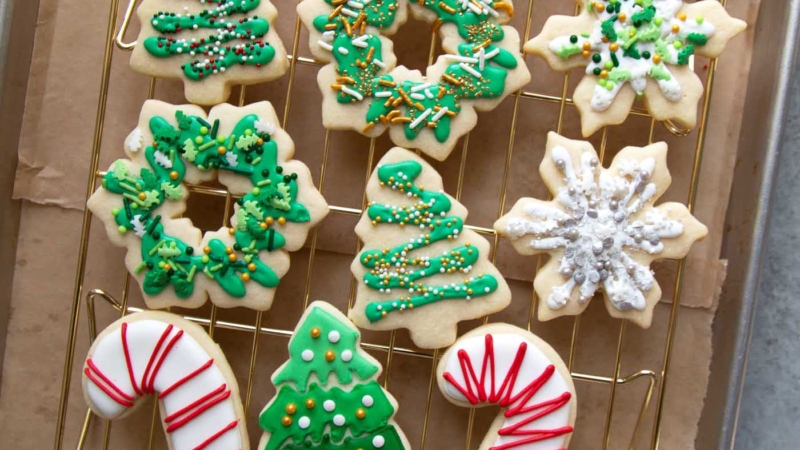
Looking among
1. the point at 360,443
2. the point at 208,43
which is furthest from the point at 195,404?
the point at 208,43

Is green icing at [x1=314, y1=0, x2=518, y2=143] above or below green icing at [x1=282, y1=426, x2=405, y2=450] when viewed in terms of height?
above

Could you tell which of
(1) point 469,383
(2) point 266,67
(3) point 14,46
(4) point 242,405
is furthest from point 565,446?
(3) point 14,46

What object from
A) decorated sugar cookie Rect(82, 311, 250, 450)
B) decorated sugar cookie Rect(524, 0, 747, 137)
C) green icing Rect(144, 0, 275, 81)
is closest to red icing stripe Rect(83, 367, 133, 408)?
decorated sugar cookie Rect(82, 311, 250, 450)

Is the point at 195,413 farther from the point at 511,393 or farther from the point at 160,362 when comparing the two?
the point at 511,393

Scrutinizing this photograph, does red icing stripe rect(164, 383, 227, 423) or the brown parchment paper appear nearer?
red icing stripe rect(164, 383, 227, 423)

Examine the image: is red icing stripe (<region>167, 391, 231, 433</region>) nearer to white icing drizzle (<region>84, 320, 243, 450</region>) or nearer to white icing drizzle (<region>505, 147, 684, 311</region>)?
white icing drizzle (<region>84, 320, 243, 450</region>)

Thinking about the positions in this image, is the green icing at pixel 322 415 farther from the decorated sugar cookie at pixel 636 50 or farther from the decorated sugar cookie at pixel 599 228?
the decorated sugar cookie at pixel 636 50
